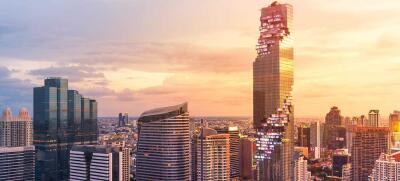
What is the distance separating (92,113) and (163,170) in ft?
14.0

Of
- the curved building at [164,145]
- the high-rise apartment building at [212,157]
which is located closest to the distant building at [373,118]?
the high-rise apartment building at [212,157]

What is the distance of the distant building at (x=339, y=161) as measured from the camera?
539 inches

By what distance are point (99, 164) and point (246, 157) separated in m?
4.75

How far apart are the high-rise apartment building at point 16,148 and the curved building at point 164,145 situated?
8.64 feet

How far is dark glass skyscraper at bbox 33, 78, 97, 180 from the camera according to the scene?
39.7 ft

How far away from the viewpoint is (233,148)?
1252cm

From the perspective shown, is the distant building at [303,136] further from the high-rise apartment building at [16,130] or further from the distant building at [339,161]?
the high-rise apartment building at [16,130]

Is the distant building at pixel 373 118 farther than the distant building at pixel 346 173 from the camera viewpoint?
No

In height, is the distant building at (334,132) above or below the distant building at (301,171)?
above

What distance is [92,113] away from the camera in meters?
13.4

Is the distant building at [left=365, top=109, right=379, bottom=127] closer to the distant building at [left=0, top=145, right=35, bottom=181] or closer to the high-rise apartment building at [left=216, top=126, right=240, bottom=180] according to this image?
the high-rise apartment building at [left=216, top=126, right=240, bottom=180]

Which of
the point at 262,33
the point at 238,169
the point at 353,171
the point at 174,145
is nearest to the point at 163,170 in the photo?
the point at 174,145

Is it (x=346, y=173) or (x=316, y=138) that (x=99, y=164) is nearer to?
(x=346, y=173)

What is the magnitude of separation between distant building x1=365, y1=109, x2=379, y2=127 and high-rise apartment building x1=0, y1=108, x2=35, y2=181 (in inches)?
312
